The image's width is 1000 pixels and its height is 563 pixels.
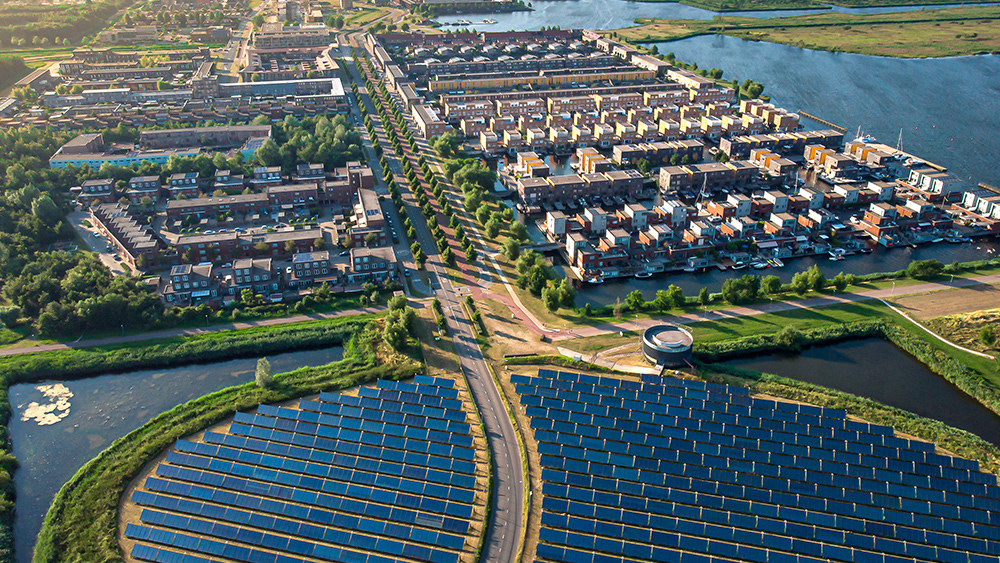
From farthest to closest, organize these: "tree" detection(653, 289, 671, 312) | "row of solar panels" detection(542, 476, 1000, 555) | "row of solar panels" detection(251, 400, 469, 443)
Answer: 1. "tree" detection(653, 289, 671, 312)
2. "row of solar panels" detection(251, 400, 469, 443)
3. "row of solar panels" detection(542, 476, 1000, 555)

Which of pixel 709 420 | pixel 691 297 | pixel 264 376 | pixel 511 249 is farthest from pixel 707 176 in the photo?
pixel 264 376

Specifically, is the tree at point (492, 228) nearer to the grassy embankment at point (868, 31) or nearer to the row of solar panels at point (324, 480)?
the row of solar panels at point (324, 480)

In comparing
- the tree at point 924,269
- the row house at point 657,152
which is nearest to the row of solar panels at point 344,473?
the tree at point 924,269

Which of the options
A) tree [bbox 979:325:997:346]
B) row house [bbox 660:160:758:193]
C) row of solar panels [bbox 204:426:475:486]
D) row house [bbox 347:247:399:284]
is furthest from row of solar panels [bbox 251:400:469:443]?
row house [bbox 660:160:758:193]

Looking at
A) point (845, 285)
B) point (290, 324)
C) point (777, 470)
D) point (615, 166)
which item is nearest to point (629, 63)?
point (615, 166)

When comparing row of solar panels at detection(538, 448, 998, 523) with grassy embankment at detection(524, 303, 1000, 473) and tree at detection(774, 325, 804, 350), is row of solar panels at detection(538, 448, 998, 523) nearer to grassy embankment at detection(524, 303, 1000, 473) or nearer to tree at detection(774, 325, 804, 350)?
grassy embankment at detection(524, 303, 1000, 473)

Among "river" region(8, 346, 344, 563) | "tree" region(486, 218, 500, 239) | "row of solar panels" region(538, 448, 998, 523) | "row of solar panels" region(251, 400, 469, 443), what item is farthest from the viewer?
"tree" region(486, 218, 500, 239)
